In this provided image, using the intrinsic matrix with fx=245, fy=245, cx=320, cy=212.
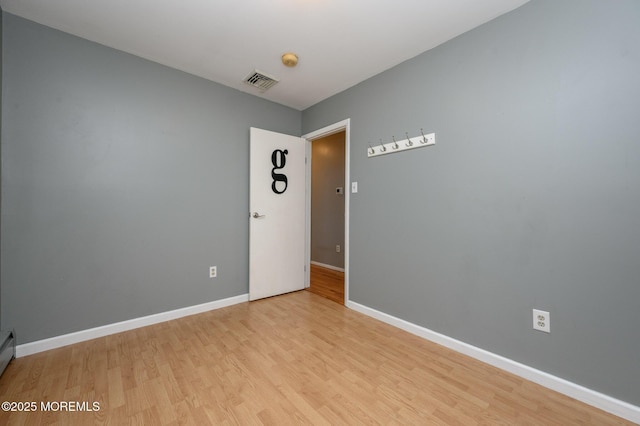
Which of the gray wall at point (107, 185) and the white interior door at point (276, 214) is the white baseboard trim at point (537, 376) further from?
the gray wall at point (107, 185)

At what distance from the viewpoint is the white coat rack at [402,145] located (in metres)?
2.07

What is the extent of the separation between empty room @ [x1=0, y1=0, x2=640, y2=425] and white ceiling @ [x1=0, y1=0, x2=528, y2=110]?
0.02 metres

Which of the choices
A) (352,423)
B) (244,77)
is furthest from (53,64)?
(352,423)

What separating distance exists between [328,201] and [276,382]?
11.1ft

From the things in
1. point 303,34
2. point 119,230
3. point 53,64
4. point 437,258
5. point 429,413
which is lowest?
point 429,413

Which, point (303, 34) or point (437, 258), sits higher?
point (303, 34)

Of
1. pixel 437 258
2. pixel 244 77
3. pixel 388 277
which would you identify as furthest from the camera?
pixel 244 77

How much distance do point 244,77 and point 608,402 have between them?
3610mm

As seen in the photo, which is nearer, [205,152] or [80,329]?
[80,329]

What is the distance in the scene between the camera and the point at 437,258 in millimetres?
2018

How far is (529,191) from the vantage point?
159 cm

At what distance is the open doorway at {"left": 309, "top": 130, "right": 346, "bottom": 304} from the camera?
4359 mm

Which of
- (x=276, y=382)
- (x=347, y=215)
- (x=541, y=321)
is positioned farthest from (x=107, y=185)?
(x=541, y=321)

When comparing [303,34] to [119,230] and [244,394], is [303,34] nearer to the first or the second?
[119,230]
